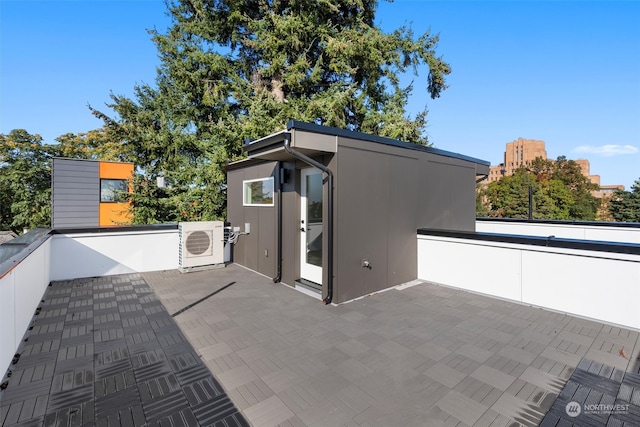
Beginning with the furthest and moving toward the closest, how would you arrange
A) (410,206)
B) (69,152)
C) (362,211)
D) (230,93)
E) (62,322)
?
1. (69,152)
2. (230,93)
3. (410,206)
4. (362,211)
5. (62,322)

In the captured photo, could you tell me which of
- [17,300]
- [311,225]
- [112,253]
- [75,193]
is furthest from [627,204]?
[75,193]

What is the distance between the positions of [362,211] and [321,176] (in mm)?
849

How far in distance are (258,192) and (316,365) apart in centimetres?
413

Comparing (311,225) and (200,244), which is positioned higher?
(311,225)

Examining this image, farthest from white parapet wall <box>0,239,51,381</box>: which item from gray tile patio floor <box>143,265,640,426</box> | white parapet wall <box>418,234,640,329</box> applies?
white parapet wall <box>418,234,640,329</box>

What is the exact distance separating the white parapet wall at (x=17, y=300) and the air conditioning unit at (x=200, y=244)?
6.97 ft

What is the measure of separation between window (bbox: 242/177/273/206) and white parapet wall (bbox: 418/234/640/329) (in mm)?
3052

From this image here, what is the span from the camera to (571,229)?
6805mm

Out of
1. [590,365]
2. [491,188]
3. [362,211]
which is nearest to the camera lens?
[590,365]

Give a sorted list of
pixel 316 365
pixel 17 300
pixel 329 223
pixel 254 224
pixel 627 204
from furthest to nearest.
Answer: pixel 627 204, pixel 254 224, pixel 329 223, pixel 17 300, pixel 316 365

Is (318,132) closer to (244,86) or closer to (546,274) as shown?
(546,274)

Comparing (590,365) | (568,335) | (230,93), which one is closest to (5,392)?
(590,365)

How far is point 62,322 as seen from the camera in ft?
11.5

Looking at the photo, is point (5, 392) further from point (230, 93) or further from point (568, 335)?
point (230, 93)
